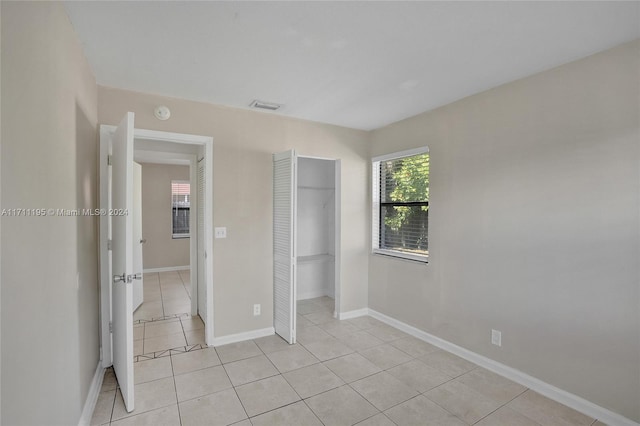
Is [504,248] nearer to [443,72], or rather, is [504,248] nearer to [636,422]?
[636,422]

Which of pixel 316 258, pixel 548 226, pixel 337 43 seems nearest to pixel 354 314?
pixel 316 258

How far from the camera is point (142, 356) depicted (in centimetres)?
306

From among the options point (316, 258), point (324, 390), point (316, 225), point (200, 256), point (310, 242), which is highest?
point (316, 225)

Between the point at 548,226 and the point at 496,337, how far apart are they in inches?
42.1

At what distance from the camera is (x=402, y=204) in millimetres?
3885

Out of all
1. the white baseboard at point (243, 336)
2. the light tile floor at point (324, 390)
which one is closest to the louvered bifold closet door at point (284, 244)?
the white baseboard at point (243, 336)

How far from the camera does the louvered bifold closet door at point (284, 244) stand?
10.8 ft

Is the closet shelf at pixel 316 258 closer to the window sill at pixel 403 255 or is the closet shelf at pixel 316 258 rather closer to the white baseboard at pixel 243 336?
the window sill at pixel 403 255

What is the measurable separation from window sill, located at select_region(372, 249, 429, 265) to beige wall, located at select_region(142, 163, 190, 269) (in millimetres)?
4994

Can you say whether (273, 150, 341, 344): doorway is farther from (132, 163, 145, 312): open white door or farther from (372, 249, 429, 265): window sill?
(132, 163, 145, 312): open white door

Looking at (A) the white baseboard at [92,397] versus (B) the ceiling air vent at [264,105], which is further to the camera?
(B) the ceiling air vent at [264,105]

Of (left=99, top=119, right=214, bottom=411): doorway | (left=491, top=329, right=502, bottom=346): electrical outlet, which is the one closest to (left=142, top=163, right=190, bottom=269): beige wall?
(left=99, top=119, right=214, bottom=411): doorway

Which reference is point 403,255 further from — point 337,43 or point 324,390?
point 337,43

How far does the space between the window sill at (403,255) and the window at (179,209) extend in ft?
16.5
